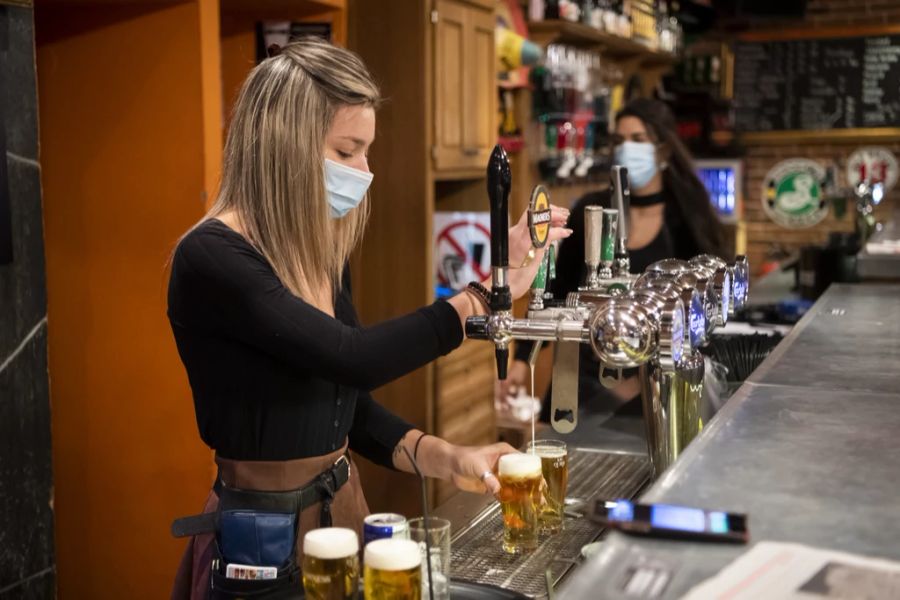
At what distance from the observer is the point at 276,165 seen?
6.22 ft

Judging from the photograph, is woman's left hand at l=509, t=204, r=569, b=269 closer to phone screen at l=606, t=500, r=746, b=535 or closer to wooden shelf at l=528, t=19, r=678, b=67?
phone screen at l=606, t=500, r=746, b=535

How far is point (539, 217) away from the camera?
1.63m

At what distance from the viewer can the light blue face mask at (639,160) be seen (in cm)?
383

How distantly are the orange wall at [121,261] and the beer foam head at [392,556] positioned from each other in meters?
2.28

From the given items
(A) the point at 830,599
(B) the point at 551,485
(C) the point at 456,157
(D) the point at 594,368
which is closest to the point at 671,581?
(A) the point at 830,599

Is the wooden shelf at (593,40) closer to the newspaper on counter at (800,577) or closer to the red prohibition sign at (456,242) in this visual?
the red prohibition sign at (456,242)

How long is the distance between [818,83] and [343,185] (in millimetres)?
7529

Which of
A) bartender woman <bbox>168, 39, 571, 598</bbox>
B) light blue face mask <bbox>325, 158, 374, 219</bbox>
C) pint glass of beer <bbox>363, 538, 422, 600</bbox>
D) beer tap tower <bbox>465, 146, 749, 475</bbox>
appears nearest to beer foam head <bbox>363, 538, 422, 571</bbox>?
pint glass of beer <bbox>363, 538, 422, 600</bbox>

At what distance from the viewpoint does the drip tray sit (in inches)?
63.4

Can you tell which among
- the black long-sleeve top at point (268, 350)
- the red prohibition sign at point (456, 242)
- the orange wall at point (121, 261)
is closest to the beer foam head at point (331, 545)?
the black long-sleeve top at point (268, 350)

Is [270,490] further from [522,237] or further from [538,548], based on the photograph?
[522,237]

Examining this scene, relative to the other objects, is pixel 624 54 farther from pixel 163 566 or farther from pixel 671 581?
pixel 671 581

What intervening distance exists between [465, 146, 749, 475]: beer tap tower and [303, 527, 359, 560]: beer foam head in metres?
0.40

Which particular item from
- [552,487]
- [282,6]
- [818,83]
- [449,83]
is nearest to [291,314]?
[552,487]
